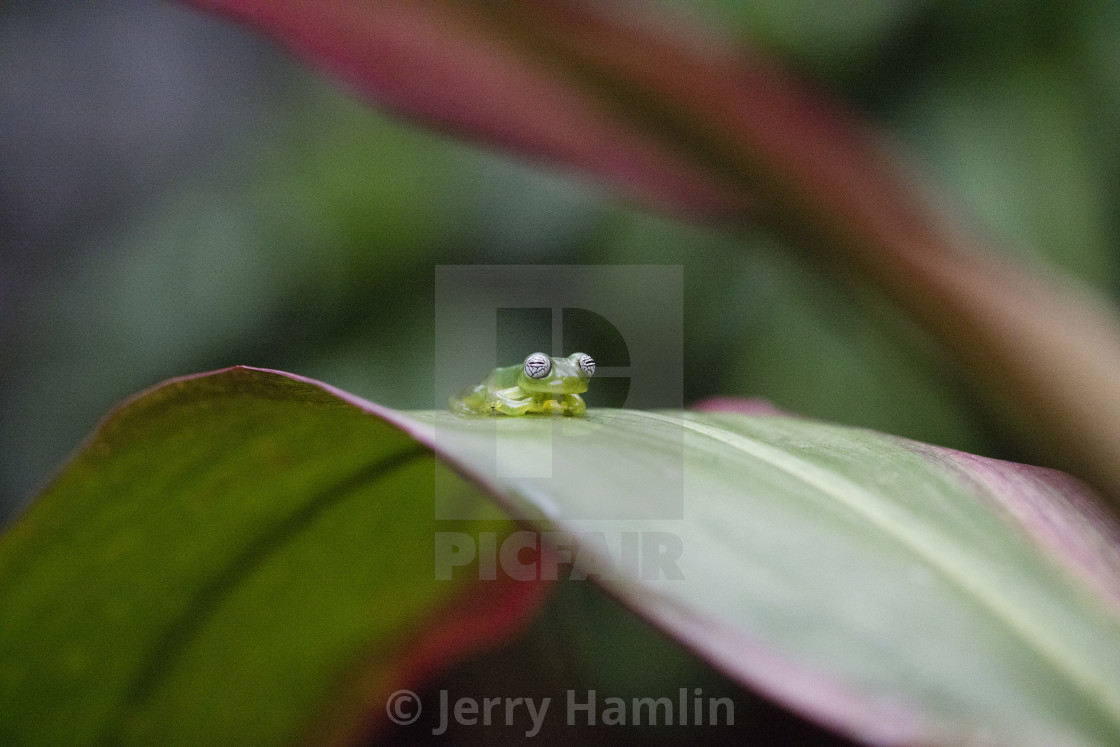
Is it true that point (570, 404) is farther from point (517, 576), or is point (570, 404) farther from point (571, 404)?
point (517, 576)

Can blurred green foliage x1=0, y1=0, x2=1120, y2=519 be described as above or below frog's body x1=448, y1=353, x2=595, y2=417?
above

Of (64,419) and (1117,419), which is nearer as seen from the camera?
(1117,419)

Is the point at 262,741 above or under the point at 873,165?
under

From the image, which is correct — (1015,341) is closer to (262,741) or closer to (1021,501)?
(1021,501)

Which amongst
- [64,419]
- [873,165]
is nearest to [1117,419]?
[873,165]

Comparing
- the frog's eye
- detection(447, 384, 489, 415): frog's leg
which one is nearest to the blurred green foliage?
detection(447, 384, 489, 415): frog's leg

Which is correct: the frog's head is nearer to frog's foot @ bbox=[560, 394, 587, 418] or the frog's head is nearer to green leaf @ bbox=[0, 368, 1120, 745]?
frog's foot @ bbox=[560, 394, 587, 418]

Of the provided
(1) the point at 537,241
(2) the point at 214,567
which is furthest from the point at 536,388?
(1) the point at 537,241

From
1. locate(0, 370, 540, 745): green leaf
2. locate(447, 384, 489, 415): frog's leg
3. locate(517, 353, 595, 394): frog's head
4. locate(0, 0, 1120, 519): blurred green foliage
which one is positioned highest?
locate(0, 0, 1120, 519): blurred green foliage

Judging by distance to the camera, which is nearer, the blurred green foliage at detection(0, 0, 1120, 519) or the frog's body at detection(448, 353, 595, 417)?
the frog's body at detection(448, 353, 595, 417)

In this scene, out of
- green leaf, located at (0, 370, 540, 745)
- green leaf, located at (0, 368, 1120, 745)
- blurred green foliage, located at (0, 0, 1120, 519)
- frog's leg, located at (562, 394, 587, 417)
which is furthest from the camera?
blurred green foliage, located at (0, 0, 1120, 519)
